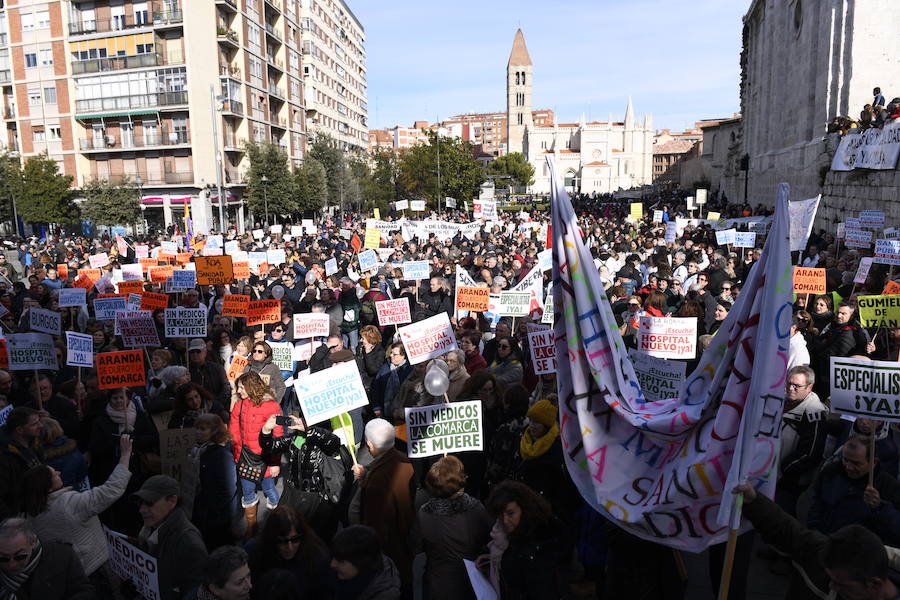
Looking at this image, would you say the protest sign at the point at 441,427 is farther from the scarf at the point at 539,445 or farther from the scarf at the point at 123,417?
the scarf at the point at 123,417

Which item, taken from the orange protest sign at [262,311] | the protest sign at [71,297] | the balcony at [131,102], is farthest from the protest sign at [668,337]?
the balcony at [131,102]

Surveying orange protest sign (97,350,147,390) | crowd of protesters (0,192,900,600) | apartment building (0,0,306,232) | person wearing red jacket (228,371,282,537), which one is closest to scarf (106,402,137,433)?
crowd of protesters (0,192,900,600)

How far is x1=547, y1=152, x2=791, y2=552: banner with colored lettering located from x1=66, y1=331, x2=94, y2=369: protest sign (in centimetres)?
580

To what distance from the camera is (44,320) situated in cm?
869

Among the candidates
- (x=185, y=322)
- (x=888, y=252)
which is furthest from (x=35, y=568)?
(x=888, y=252)

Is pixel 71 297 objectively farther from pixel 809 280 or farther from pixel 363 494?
pixel 809 280

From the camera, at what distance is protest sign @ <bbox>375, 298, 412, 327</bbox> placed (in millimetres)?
9562

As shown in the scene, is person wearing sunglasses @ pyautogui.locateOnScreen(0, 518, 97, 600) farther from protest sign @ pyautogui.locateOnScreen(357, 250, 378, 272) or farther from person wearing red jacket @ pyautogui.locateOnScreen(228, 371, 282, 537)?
protest sign @ pyautogui.locateOnScreen(357, 250, 378, 272)

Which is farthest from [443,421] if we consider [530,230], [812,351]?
[530,230]

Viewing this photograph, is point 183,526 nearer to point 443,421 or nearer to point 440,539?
point 440,539

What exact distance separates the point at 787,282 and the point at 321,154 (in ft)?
175

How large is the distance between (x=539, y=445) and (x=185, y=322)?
5.84 meters

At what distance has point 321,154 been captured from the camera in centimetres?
5394

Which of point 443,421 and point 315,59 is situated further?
point 315,59
